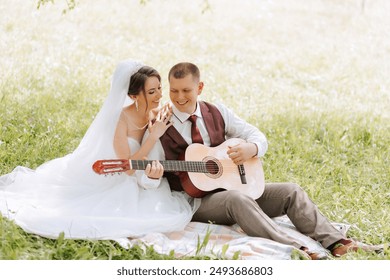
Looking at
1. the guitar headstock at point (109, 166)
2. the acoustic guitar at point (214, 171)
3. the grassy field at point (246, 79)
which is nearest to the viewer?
the guitar headstock at point (109, 166)

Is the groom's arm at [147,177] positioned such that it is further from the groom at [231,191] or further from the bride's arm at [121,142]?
the bride's arm at [121,142]

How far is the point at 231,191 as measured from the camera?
425 centimetres

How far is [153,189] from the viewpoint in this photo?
441 centimetres

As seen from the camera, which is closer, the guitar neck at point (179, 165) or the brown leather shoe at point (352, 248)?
the guitar neck at point (179, 165)

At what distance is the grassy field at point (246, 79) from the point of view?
558 centimetres

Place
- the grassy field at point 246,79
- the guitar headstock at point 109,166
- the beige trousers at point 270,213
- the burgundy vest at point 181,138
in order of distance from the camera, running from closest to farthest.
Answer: the guitar headstock at point 109,166 → the beige trousers at point 270,213 → the burgundy vest at point 181,138 → the grassy field at point 246,79

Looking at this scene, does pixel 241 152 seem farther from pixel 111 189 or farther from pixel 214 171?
pixel 111 189

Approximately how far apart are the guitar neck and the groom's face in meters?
0.43

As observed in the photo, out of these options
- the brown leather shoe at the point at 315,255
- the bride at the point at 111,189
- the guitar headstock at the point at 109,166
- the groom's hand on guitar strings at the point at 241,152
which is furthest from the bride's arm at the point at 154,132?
the brown leather shoe at the point at 315,255

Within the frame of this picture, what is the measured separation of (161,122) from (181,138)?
0.21 meters

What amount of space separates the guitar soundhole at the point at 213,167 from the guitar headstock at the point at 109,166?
0.67 metres

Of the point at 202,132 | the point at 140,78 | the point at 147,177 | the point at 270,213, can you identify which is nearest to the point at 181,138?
the point at 202,132

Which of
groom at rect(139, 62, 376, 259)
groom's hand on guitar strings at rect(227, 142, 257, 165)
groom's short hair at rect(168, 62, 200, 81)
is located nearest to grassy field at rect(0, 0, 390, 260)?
groom at rect(139, 62, 376, 259)

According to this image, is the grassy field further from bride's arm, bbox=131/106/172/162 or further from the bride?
bride's arm, bbox=131/106/172/162
